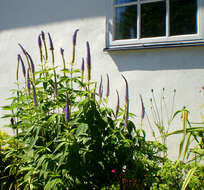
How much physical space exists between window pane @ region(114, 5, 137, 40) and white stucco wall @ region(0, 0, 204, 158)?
0.79 ft

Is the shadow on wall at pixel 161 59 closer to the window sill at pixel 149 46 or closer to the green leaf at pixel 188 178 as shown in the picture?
the window sill at pixel 149 46

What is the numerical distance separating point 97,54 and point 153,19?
1024 mm

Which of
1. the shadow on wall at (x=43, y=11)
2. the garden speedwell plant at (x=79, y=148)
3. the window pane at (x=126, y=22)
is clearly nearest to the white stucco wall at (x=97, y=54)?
the shadow on wall at (x=43, y=11)

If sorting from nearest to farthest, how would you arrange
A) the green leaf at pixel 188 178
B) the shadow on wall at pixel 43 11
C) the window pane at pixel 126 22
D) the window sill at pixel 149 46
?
1. the green leaf at pixel 188 178
2. the window sill at pixel 149 46
3. the window pane at pixel 126 22
4. the shadow on wall at pixel 43 11

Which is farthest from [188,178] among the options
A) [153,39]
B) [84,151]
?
[153,39]

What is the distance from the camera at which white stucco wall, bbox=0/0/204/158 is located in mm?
3494

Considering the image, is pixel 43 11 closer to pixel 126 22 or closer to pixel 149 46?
pixel 126 22

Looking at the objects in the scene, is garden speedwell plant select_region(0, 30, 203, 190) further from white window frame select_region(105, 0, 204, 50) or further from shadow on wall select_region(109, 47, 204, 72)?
white window frame select_region(105, 0, 204, 50)

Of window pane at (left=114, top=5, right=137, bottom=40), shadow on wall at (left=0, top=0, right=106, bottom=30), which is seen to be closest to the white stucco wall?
shadow on wall at (left=0, top=0, right=106, bottom=30)

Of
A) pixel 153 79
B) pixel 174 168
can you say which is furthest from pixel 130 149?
pixel 153 79

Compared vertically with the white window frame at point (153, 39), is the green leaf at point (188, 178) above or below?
below

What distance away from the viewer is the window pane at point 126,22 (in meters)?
3.95

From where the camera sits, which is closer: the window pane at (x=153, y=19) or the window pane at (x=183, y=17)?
the window pane at (x=183, y=17)

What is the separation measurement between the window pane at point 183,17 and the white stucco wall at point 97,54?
0.31m
